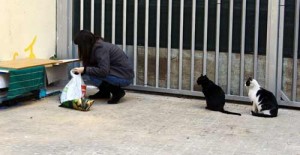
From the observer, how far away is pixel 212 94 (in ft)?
21.6

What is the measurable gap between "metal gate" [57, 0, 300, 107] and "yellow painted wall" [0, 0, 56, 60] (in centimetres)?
17

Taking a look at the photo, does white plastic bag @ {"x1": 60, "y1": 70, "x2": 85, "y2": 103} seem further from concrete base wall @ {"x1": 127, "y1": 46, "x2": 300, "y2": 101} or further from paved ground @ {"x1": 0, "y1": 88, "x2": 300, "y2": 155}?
concrete base wall @ {"x1": 127, "y1": 46, "x2": 300, "y2": 101}

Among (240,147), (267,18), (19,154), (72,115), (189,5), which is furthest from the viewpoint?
(189,5)

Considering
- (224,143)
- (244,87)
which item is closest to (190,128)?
(224,143)

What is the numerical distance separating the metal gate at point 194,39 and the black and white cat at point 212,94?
51cm

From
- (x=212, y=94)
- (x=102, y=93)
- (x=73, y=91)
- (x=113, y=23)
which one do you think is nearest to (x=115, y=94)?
(x=102, y=93)

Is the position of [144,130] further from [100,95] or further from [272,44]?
[272,44]

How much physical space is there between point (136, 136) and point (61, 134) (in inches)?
30.5

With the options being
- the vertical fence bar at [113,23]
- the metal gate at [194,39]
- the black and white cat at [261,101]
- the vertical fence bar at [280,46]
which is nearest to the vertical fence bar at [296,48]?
the metal gate at [194,39]

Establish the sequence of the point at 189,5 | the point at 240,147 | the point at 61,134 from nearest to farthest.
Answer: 1. the point at 240,147
2. the point at 61,134
3. the point at 189,5

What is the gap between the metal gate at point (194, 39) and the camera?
678 centimetres

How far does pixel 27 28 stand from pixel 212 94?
2824 millimetres

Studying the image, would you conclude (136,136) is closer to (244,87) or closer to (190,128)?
(190,128)

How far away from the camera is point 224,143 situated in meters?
5.26
